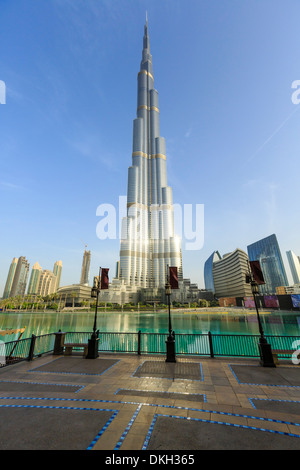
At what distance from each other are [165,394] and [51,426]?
3918mm

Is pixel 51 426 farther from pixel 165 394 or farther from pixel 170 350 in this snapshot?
pixel 170 350

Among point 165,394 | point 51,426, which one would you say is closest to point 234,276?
point 165,394

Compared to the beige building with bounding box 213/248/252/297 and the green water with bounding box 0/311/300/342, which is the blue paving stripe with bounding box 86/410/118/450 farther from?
the beige building with bounding box 213/248/252/297

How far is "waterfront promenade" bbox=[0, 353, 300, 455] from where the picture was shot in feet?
15.4

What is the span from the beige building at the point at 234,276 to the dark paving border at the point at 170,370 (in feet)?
491

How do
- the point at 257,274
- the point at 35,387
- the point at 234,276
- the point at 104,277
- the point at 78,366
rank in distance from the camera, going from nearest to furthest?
the point at 35,387 < the point at 78,366 < the point at 257,274 < the point at 104,277 < the point at 234,276

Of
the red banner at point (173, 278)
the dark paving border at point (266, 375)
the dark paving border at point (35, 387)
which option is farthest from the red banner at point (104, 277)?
the dark paving border at point (266, 375)

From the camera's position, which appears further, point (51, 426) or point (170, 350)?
point (170, 350)

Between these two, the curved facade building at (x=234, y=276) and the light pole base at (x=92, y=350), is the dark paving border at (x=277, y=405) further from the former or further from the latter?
the curved facade building at (x=234, y=276)

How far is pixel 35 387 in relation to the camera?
27.0 ft

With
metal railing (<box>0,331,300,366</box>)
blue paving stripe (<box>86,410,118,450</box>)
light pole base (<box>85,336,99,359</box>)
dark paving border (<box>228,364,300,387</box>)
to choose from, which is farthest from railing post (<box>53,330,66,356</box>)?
dark paving border (<box>228,364,300,387</box>)

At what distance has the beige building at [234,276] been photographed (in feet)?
526
